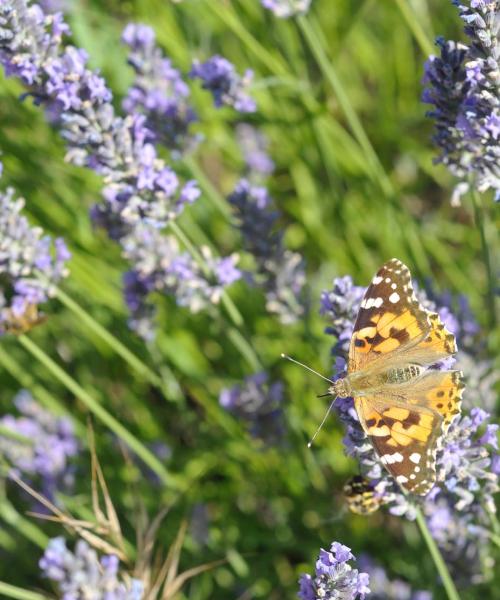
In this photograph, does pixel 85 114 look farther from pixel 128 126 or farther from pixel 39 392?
pixel 39 392

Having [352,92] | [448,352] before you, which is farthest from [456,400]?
[352,92]

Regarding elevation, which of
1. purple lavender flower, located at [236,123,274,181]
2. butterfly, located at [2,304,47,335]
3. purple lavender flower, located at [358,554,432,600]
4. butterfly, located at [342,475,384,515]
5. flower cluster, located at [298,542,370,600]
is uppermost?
purple lavender flower, located at [236,123,274,181]

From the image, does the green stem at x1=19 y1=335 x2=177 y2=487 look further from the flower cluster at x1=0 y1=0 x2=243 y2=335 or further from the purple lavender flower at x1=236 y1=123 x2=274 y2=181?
the purple lavender flower at x1=236 y1=123 x2=274 y2=181

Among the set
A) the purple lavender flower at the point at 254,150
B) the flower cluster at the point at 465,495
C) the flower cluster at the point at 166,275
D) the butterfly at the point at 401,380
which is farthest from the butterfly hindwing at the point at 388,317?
the purple lavender flower at the point at 254,150

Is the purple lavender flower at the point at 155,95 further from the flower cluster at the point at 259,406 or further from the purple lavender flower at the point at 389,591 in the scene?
the purple lavender flower at the point at 389,591

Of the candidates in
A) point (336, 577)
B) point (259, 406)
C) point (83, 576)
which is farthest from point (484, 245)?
point (83, 576)

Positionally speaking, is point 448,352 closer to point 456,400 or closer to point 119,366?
point 456,400

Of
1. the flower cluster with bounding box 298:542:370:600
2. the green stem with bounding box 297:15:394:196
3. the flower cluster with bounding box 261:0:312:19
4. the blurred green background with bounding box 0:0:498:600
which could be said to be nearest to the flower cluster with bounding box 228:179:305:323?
the blurred green background with bounding box 0:0:498:600

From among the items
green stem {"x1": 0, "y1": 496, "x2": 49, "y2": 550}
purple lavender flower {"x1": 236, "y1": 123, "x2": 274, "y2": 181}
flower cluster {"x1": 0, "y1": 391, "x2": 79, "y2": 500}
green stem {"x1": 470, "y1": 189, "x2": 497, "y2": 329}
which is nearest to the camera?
green stem {"x1": 470, "y1": 189, "x2": 497, "y2": 329}
